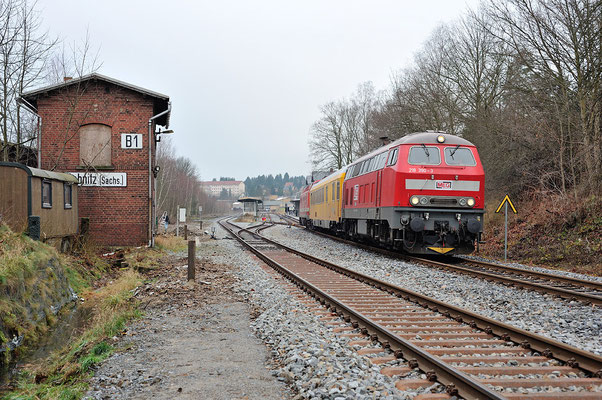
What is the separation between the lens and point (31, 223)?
1205 centimetres

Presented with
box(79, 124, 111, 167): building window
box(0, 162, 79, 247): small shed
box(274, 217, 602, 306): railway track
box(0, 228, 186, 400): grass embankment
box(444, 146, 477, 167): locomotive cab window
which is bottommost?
box(0, 228, 186, 400): grass embankment

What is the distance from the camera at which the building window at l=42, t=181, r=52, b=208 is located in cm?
1341

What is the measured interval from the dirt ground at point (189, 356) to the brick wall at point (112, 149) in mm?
8944

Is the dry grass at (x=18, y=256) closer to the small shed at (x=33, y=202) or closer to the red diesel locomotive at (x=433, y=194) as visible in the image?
the small shed at (x=33, y=202)

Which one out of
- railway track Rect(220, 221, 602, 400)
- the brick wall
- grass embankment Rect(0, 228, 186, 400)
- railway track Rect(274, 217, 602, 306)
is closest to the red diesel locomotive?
railway track Rect(274, 217, 602, 306)

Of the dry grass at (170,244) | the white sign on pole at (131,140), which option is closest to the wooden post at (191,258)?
the white sign on pole at (131,140)

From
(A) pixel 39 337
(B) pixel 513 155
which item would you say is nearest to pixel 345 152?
(B) pixel 513 155

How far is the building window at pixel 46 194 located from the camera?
13.4 m

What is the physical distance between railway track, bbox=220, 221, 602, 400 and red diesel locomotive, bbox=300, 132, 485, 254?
17.6ft

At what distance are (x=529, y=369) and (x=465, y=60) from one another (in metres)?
27.4

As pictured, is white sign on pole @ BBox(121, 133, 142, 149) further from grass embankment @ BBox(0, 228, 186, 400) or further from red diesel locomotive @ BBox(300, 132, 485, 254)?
red diesel locomotive @ BBox(300, 132, 485, 254)

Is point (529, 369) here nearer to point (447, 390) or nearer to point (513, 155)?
point (447, 390)

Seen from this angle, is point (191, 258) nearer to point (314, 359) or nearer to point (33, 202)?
point (33, 202)

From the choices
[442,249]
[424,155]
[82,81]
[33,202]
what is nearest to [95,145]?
[82,81]
